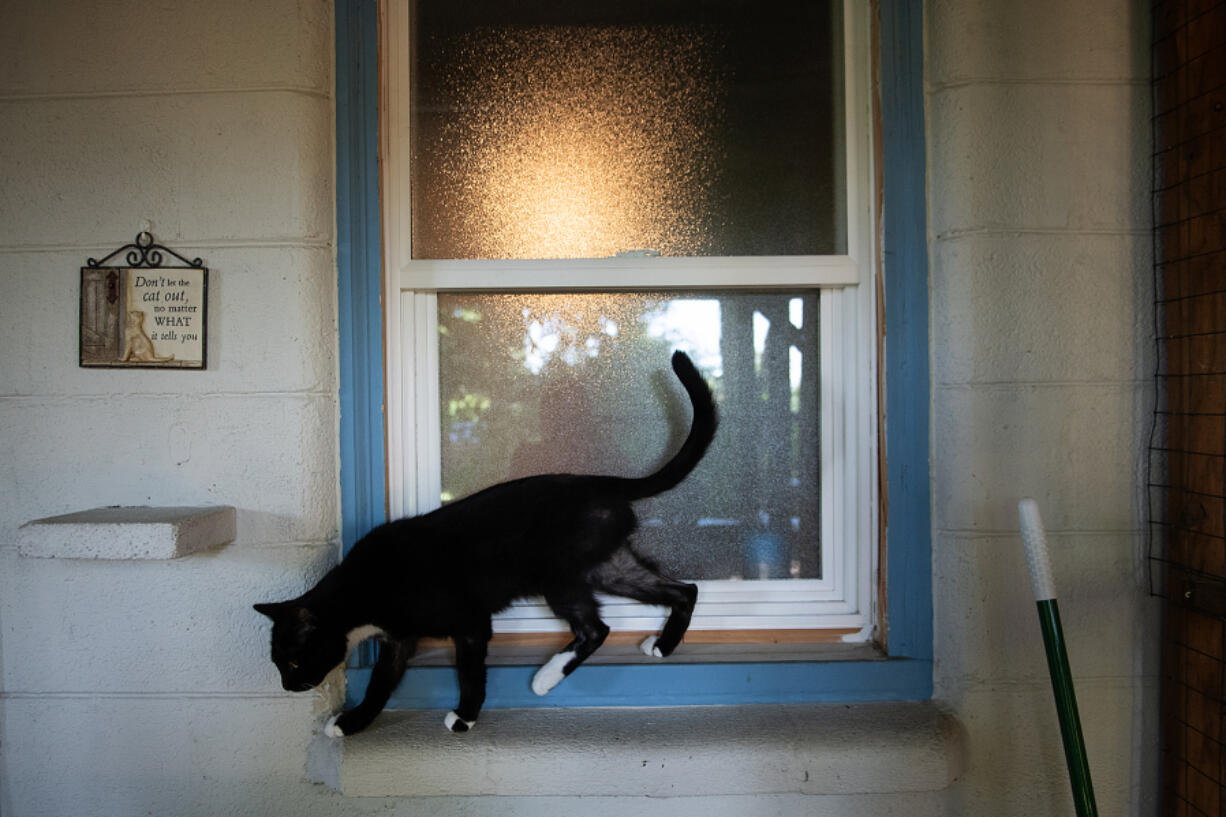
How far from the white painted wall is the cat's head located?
0.13 m

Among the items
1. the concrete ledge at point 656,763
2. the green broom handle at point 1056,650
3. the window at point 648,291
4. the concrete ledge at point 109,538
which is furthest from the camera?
the window at point 648,291

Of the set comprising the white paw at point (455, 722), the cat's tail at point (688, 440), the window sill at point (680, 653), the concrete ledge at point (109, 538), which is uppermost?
the cat's tail at point (688, 440)

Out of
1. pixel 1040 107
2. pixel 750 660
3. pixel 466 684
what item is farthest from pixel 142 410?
pixel 1040 107

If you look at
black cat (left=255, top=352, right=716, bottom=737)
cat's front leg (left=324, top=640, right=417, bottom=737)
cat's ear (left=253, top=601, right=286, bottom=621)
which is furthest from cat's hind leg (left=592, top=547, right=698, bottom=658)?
cat's ear (left=253, top=601, right=286, bottom=621)

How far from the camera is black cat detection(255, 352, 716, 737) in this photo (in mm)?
993

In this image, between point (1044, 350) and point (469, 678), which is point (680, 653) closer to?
point (469, 678)

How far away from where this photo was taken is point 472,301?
3.93ft

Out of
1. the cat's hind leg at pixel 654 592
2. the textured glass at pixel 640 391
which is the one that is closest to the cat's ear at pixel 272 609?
the textured glass at pixel 640 391

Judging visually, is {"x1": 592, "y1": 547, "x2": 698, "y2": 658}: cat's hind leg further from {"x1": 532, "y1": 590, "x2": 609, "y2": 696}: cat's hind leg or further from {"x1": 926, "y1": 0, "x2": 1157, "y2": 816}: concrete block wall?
{"x1": 926, "y1": 0, "x2": 1157, "y2": 816}: concrete block wall

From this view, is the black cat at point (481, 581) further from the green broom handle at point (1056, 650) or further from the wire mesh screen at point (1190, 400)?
the wire mesh screen at point (1190, 400)

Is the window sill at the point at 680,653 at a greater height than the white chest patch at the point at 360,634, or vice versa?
the white chest patch at the point at 360,634

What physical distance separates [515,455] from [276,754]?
68 cm

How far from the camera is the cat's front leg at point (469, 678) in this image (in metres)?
1.05

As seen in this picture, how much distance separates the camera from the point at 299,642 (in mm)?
972
